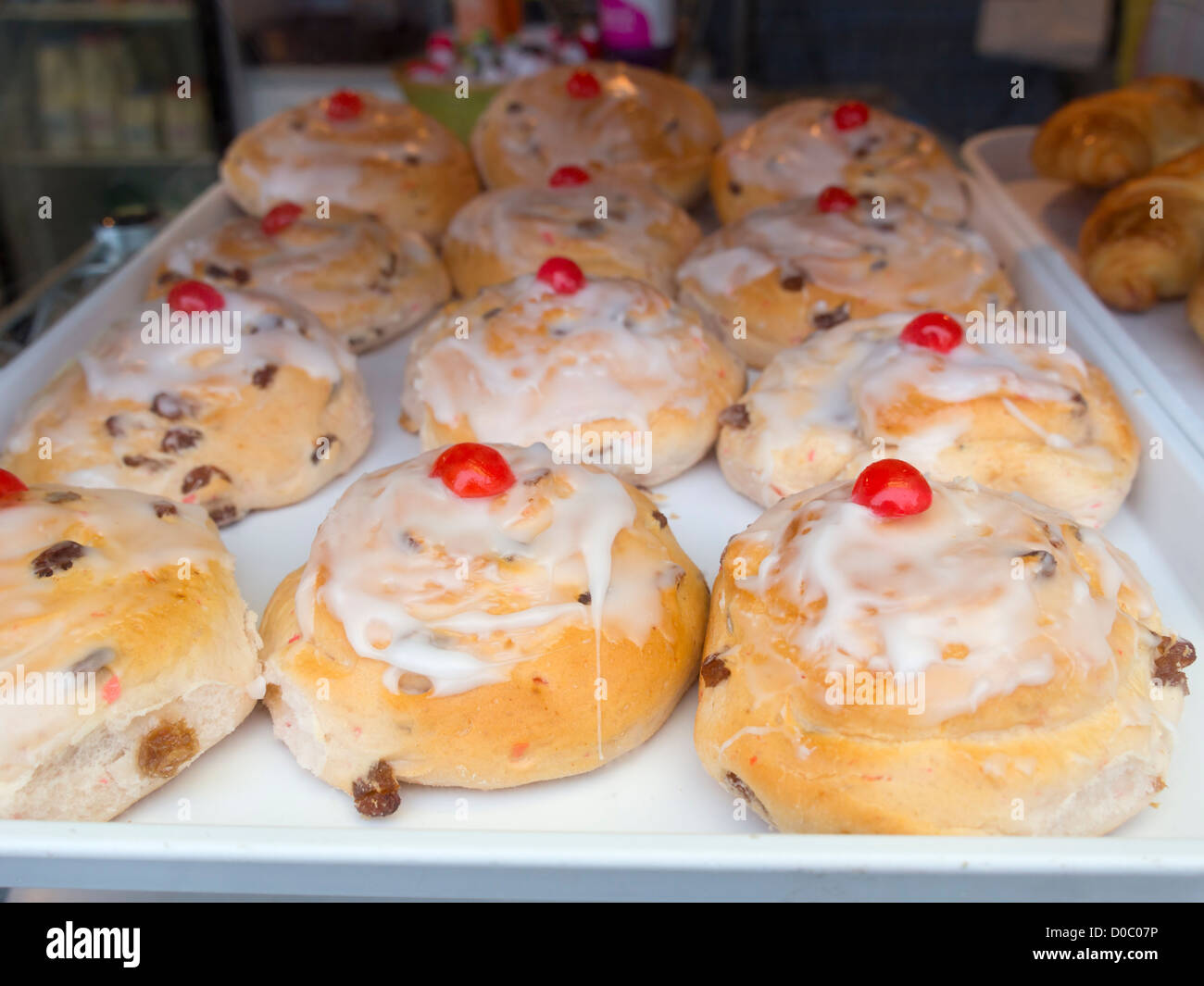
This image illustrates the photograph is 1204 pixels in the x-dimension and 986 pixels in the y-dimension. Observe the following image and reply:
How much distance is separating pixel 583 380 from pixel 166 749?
100 centimetres

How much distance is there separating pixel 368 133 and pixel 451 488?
6.05ft

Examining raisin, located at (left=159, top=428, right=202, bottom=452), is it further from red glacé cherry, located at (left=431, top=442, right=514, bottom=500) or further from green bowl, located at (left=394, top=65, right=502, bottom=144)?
green bowl, located at (left=394, top=65, right=502, bottom=144)

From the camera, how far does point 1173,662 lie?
1.42 m

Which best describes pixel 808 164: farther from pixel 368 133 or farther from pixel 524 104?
pixel 368 133

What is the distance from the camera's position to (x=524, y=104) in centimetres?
313

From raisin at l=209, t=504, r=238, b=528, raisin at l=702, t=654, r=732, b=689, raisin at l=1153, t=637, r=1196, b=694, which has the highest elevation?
raisin at l=1153, t=637, r=1196, b=694

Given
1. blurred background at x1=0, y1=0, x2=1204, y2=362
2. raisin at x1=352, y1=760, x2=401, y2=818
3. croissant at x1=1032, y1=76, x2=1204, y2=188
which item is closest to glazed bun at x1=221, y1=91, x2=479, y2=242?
blurred background at x1=0, y1=0, x2=1204, y2=362

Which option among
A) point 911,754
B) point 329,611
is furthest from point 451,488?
point 911,754

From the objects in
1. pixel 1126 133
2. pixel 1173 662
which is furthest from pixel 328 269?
pixel 1126 133

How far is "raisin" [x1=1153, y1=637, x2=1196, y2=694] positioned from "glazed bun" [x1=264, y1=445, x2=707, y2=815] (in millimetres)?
640

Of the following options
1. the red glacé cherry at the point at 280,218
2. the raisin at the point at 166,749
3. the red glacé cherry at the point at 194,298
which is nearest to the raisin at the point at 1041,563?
Result: the raisin at the point at 166,749

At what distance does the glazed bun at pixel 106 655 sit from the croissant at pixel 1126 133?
2.44 m

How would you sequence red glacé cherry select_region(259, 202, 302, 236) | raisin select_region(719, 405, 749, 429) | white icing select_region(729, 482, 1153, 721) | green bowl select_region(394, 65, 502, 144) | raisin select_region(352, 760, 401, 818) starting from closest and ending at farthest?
white icing select_region(729, 482, 1153, 721) → raisin select_region(352, 760, 401, 818) → raisin select_region(719, 405, 749, 429) → red glacé cherry select_region(259, 202, 302, 236) → green bowl select_region(394, 65, 502, 144)

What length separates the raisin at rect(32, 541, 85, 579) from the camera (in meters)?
1.44
